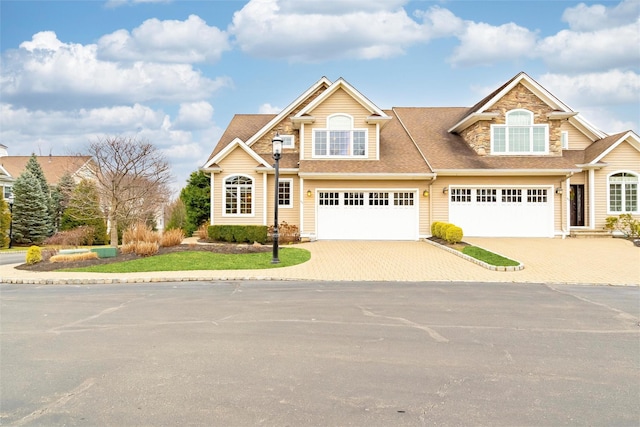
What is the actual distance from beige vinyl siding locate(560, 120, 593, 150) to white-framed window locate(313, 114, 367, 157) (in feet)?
38.6

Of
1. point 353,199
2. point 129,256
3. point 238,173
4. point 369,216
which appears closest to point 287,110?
point 238,173

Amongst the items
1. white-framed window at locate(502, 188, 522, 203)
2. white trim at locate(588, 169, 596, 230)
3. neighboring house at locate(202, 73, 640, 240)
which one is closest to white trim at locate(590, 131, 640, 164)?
neighboring house at locate(202, 73, 640, 240)

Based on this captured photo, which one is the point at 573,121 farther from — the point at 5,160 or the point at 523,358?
the point at 5,160

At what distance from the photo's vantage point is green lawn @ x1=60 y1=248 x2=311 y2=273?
12.4 metres

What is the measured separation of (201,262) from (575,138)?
21.3m

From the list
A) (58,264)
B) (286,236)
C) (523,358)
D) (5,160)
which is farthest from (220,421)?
(5,160)

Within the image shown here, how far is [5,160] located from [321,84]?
39748 mm

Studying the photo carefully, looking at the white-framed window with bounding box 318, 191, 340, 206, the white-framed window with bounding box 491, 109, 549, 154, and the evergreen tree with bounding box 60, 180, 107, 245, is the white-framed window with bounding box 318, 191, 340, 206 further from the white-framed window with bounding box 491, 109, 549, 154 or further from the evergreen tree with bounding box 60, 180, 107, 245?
the evergreen tree with bounding box 60, 180, 107, 245

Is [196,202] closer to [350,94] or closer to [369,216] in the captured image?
[369,216]

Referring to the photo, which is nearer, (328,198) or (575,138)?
(328,198)

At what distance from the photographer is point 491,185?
19969mm

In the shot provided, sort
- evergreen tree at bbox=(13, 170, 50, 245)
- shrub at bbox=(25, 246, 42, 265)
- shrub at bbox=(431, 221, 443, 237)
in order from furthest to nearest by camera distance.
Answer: evergreen tree at bbox=(13, 170, 50, 245) → shrub at bbox=(431, 221, 443, 237) → shrub at bbox=(25, 246, 42, 265)

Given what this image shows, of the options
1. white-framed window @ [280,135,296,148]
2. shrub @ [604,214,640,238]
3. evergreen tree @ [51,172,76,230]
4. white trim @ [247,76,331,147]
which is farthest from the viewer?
evergreen tree @ [51,172,76,230]

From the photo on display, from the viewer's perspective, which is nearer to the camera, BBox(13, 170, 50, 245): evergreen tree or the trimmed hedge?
the trimmed hedge
